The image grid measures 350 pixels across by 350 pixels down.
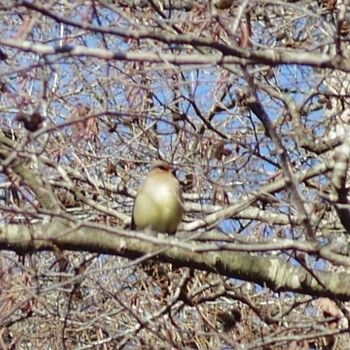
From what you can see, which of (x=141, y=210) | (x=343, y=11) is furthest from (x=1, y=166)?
(x=141, y=210)

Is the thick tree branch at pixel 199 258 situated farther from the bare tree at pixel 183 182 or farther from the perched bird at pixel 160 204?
the perched bird at pixel 160 204

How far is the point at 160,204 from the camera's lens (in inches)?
260

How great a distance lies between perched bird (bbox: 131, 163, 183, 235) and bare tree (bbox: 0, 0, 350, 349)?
0.21 metres

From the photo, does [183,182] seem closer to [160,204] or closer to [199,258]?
→ [160,204]

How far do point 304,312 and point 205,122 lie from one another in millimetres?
1492

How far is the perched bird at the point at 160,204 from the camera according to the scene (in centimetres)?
654

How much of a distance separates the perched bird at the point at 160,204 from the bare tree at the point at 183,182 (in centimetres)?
21

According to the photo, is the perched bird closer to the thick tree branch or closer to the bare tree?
the bare tree

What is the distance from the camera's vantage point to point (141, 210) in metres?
6.66

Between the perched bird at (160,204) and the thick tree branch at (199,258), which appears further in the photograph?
the perched bird at (160,204)

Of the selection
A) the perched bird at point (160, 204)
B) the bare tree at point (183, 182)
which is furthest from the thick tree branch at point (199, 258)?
the perched bird at point (160, 204)

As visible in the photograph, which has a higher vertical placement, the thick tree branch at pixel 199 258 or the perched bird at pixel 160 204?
the perched bird at pixel 160 204

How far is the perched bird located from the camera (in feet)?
21.4

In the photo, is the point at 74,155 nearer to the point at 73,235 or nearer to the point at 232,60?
the point at 73,235
